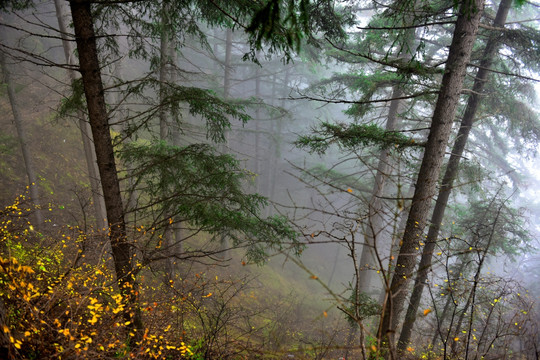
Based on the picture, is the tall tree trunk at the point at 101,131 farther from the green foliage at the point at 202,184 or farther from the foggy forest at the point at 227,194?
the green foliage at the point at 202,184

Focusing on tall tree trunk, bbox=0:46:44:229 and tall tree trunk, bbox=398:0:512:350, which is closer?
tall tree trunk, bbox=398:0:512:350

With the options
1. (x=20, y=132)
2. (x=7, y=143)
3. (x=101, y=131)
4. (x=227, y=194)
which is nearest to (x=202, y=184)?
(x=227, y=194)

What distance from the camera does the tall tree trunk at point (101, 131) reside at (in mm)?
4172

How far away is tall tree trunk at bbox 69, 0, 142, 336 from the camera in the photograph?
417 centimetres

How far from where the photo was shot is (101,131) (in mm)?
4672

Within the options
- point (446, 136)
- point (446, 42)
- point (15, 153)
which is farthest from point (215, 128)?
point (15, 153)

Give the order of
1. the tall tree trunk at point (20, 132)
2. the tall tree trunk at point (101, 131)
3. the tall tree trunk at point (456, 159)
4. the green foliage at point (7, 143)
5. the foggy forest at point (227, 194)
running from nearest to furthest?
the foggy forest at point (227, 194) < the tall tree trunk at point (101, 131) < the tall tree trunk at point (456, 159) < the tall tree trunk at point (20, 132) < the green foliage at point (7, 143)

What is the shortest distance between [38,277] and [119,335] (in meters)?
1.91

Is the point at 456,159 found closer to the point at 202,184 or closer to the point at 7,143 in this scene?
the point at 202,184

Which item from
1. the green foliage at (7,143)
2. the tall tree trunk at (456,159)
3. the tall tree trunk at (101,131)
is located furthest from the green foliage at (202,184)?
the green foliage at (7,143)

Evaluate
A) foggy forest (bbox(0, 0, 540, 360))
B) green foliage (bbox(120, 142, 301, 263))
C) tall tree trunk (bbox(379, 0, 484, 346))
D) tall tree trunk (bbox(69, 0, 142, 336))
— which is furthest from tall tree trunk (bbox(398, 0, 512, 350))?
tall tree trunk (bbox(69, 0, 142, 336))

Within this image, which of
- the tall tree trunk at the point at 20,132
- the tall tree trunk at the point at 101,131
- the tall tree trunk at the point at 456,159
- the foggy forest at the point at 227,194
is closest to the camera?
the foggy forest at the point at 227,194

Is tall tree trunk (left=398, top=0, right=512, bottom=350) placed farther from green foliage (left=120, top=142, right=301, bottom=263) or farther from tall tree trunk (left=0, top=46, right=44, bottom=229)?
tall tree trunk (left=0, top=46, right=44, bottom=229)

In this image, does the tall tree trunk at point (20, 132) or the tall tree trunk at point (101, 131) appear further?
the tall tree trunk at point (20, 132)
